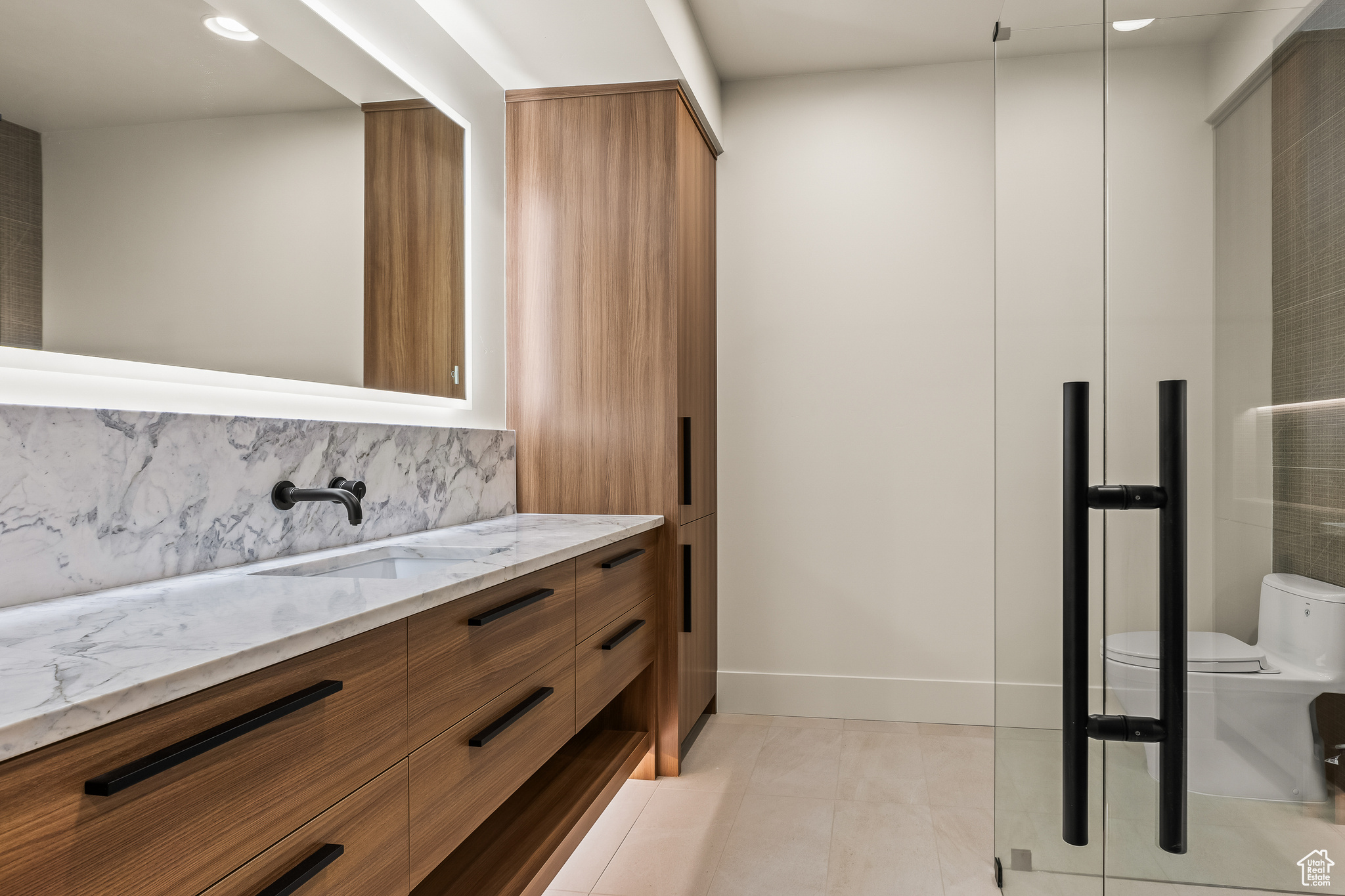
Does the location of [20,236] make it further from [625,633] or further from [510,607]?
[625,633]

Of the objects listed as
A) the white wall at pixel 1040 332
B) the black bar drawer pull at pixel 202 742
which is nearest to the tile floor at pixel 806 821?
the white wall at pixel 1040 332

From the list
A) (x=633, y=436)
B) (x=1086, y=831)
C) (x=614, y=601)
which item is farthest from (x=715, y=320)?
(x=1086, y=831)

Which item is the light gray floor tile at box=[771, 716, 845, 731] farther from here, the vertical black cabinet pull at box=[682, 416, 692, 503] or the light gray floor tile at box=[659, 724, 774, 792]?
the vertical black cabinet pull at box=[682, 416, 692, 503]

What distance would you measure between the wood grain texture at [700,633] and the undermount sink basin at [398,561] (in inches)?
44.7

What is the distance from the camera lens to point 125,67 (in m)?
1.49

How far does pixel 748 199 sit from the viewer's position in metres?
3.56

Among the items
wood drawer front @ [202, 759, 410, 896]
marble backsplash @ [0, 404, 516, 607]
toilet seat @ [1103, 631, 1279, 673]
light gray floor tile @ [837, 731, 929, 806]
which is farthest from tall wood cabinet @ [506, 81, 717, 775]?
toilet seat @ [1103, 631, 1279, 673]

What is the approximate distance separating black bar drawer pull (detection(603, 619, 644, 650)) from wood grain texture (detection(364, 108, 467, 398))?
0.92 meters

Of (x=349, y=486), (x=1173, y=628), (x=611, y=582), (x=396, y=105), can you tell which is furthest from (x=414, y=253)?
(x=1173, y=628)

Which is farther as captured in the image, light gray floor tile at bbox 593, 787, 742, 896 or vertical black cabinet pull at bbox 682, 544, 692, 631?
vertical black cabinet pull at bbox 682, 544, 692, 631

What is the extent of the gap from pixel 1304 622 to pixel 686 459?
225 centimetres

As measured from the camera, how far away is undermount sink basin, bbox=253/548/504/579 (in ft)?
5.95

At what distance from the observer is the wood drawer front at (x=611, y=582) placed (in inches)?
81.5

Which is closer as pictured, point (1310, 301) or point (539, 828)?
point (1310, 301)
